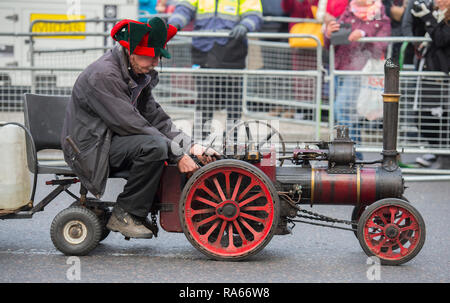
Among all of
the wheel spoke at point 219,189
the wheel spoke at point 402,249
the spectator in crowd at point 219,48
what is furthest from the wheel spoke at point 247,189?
the spectator in crowd at point 219,48

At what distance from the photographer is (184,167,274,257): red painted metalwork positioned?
521cm

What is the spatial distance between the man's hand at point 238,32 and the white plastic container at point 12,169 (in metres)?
3.77

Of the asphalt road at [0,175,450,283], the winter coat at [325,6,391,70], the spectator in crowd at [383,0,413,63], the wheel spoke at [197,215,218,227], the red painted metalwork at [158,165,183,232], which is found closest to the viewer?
the asphalt road at [0,175,450,283]

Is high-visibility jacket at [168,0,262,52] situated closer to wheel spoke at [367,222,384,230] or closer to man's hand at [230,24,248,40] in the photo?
man's hand at [230,24,248,40]

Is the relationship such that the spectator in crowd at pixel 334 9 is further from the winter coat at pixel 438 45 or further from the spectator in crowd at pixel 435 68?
the winter coat at pixel 438 45

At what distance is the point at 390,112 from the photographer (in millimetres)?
5375

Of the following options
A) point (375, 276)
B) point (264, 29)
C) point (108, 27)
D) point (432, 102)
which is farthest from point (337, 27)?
point (375, 276)

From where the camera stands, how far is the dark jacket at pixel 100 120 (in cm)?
527

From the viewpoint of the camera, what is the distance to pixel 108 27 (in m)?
11.8

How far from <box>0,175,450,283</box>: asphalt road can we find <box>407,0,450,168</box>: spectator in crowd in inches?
105

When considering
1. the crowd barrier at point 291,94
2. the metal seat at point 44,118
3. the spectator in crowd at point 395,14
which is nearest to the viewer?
the metal seat at point 44,118

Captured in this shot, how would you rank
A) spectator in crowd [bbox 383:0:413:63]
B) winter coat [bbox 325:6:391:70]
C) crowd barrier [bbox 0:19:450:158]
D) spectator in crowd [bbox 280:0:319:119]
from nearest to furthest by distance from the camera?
crowd barrier [bbox 0:19:450:158], spectator in crowd [bbox 280:0:319:119], winter coat [bbox 325:6:391:70], spectator in crowd [bbox 383:0:413:63]

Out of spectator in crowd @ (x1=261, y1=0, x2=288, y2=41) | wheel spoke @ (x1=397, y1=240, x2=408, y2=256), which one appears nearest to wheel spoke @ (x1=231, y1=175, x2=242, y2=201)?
wheel spoke @ (x1=397, y1=240, x2=408, y2=256)

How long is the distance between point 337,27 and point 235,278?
5.08 meters
